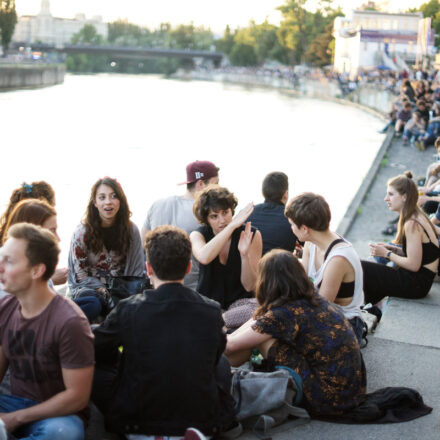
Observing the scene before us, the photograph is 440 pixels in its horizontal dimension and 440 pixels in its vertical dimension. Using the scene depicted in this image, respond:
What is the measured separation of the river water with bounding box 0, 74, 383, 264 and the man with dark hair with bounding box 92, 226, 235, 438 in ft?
22.9

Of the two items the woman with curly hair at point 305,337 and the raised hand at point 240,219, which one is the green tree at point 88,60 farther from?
the woman with curly hair at point 305,337

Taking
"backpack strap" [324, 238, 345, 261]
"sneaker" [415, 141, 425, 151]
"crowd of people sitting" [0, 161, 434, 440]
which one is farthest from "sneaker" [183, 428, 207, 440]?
"sneaker" [415, 141, 425, 151]

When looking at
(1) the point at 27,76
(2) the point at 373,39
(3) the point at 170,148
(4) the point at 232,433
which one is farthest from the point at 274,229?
(2) the point at 373,39

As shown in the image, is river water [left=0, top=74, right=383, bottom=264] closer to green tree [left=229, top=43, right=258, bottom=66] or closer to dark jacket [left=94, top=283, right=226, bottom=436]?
dark jacket [left=94, top=283, right=226, bottom=436]

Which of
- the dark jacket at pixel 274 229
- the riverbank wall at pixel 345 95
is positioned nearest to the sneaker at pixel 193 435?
the dark jacket at pixel 274 229

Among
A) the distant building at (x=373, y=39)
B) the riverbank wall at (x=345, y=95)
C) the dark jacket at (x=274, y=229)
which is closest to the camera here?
the dark jacket at (x=274, y=229)

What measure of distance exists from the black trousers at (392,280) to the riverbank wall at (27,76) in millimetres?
61066

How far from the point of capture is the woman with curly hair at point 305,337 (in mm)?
3209

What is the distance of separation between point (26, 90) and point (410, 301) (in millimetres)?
66570

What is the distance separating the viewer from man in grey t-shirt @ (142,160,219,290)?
511 centimetres

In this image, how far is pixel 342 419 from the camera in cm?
336

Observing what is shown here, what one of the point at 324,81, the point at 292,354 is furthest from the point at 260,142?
the point at 324,81

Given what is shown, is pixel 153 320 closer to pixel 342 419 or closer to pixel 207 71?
pixel 342 419

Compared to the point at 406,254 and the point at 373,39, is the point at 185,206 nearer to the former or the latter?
the point at 406,254
